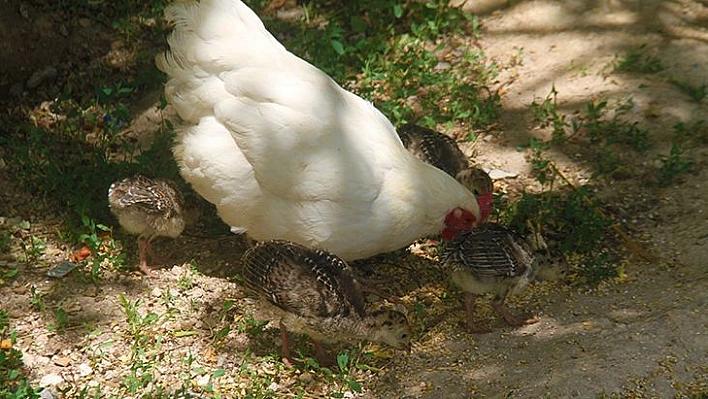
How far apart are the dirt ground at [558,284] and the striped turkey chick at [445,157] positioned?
0.49m

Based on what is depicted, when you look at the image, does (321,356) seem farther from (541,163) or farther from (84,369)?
(541,163)

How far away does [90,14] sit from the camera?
24.8 feet

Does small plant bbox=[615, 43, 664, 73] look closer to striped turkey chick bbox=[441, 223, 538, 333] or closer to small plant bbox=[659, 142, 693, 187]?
small plant bbox=[659, 142, 693, 187]

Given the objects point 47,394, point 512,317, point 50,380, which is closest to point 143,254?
point 50,380

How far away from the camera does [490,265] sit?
16.2ft

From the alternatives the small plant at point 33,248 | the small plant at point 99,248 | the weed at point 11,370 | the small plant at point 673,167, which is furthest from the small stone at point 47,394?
the small plant at point 673,167

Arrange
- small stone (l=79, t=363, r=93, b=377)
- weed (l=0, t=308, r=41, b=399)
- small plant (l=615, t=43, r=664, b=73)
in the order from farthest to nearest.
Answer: small plant (l=615, t=43, r=664, b=73) < small stone (l=79, t=363, r=93, b=377) < weed (l=0, t=308, r=41, b=399)

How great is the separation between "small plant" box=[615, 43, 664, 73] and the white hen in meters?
2.59

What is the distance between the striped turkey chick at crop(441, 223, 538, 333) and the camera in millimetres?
4945

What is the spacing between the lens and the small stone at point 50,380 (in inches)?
183

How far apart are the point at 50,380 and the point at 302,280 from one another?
150 cm

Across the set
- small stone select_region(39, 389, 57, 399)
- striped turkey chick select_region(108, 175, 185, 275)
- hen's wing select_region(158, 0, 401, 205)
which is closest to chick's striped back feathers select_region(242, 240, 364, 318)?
hen's wing select_region(158, 0, 401, 205)

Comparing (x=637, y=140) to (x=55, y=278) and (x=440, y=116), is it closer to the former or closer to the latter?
(x=440, y=116)

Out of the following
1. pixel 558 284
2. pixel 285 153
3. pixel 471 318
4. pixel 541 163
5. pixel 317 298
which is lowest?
→ pixel 558 284
